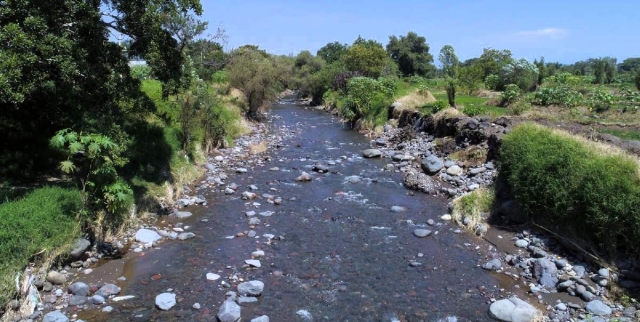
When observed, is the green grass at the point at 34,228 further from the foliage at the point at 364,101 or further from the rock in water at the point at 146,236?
the foliage at the point at 364,101

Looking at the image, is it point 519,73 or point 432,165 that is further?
point 519,73

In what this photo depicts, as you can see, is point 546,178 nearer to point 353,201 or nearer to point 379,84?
point 353,201

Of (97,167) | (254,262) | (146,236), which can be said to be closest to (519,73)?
(254,262)

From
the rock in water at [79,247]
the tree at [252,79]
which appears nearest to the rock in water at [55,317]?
the rock in water at [79,247]

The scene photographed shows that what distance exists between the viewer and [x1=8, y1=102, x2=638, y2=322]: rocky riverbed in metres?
10.1

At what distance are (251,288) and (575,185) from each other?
9707 millimetres

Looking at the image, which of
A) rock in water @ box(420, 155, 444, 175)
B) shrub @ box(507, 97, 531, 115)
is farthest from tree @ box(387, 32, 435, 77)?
rock in water @ box(420, 155, 444, 175)

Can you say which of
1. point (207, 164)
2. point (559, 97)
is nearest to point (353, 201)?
point (207, 164)

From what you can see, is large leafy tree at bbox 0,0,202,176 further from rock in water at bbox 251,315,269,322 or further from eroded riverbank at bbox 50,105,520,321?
rock in water at bbox 251,315,269,322

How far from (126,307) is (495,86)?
143 ft

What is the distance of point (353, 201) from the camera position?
18375 mm

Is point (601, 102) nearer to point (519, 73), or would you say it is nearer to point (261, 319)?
point (519, 73)

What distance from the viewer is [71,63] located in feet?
37.6

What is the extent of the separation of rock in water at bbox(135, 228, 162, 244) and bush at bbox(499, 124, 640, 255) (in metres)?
12.1
